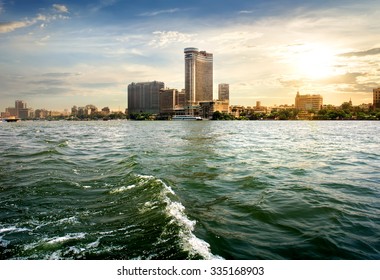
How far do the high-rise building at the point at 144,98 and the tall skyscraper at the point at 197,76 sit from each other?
14.8 meters

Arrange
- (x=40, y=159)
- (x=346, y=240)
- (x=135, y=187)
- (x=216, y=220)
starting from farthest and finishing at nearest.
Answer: (x=40, y=159) → (x=135, y=187) → (x=216, y=220) → (x=346, y=240)

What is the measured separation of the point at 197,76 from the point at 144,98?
87.0 feet

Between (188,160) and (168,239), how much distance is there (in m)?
6.98

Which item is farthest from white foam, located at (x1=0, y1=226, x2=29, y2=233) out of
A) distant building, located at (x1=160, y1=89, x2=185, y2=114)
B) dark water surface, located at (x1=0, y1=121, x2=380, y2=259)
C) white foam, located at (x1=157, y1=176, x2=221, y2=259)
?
distant building, located at (x1=160, y1=89, x2=185, y2=114)

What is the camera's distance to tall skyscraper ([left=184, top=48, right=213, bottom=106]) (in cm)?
14138

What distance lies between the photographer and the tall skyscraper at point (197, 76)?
141375 mm

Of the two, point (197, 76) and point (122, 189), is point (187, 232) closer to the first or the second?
point (122, 189)

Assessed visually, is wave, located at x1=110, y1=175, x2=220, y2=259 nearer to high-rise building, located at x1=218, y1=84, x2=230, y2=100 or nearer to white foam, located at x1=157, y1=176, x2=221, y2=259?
white foam, located at x1=157, y1=176, x2=221, y2=259

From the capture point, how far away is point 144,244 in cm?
362

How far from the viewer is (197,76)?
480 ft

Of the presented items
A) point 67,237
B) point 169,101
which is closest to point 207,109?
point 169,101

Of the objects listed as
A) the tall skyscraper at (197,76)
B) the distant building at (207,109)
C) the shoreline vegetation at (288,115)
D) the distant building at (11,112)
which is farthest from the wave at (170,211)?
the tall skyscraper at (197,76)
